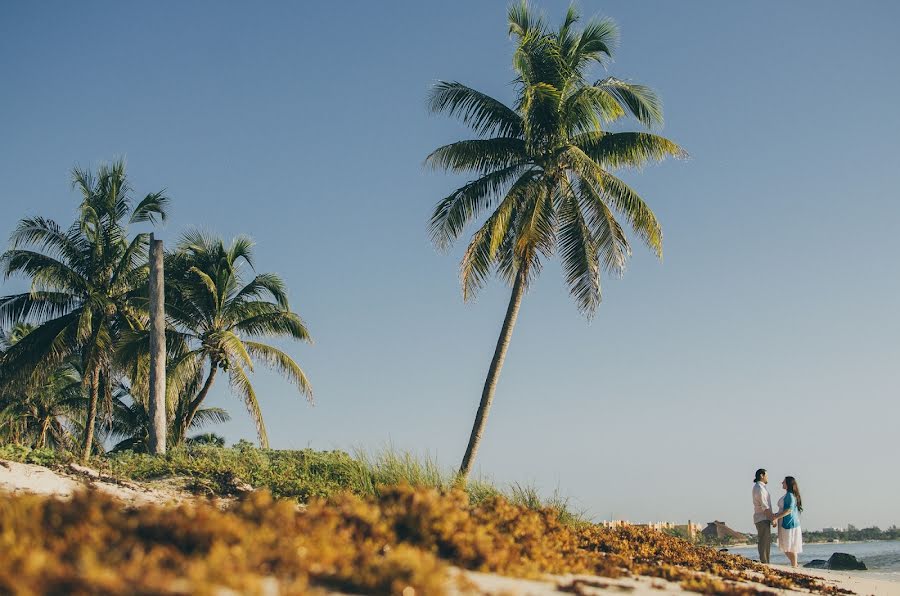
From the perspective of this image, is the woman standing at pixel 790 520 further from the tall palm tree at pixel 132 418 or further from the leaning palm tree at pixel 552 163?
the tall palm tree at pixel 132 418

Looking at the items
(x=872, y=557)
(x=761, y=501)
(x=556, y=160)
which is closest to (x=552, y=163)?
(x=556, y=160)

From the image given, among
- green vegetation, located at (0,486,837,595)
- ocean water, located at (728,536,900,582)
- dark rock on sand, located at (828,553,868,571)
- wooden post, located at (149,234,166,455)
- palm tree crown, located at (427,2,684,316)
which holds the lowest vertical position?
ocean water, located at (728,536,900,582)

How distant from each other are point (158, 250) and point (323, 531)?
15768mm

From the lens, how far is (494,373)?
16.6m

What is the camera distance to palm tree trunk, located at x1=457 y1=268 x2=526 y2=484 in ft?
52.5

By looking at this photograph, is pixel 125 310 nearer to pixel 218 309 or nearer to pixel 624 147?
pixel 218 309

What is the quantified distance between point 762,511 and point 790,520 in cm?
51

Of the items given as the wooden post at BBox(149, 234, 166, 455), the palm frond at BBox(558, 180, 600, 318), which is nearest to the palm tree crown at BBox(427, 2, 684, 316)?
the palm frond at BBox(558, 180, 600, 318)

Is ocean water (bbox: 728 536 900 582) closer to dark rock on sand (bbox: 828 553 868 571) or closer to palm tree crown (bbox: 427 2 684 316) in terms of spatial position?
dark rock on sand (bbox: 828 553 868 571)

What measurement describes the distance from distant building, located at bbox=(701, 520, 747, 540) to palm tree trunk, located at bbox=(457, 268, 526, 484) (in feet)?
86.1

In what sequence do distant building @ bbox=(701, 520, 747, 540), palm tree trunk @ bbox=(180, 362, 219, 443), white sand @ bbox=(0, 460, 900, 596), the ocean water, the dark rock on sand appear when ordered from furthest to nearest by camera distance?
1. distant building @ bbox=(701, 520, 747, 540)
2. palm tree trunk @ bbox=(180, 362, 219, 443)
3. the dark rock on sand
4. the ocean water
5. white sand @ bbox=(0, 460, 900, 596)

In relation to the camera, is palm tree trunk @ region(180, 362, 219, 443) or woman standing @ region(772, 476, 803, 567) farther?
palm tree trunk @ region(180, 362, 219, 443)

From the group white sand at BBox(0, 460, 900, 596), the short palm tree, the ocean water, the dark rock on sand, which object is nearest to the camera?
white sand at BBox(0, 460, 900, 596)

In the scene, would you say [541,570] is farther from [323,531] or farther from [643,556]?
[643,556]
